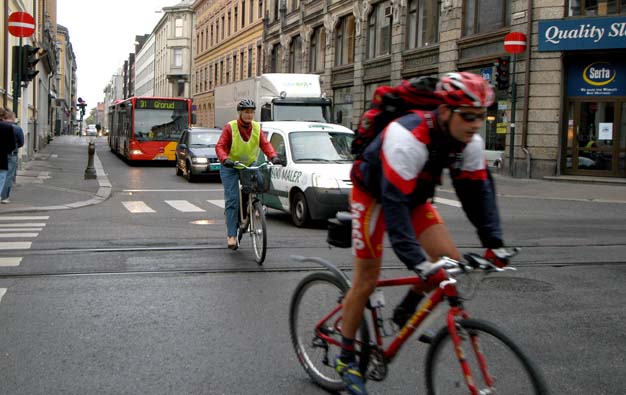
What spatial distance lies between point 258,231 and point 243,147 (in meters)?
1.04

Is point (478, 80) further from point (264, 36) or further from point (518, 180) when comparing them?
point (264, 36)

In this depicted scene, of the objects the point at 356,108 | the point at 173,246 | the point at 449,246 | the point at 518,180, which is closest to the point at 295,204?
the point at 173,246

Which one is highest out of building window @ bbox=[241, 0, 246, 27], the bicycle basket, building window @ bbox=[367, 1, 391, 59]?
building window @ bbox=[241, 0, 246, 27]

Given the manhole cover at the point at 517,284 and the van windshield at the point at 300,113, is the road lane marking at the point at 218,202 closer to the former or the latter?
the van windshield at the point at 300,113

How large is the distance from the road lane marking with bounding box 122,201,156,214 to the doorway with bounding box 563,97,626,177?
43.1ft

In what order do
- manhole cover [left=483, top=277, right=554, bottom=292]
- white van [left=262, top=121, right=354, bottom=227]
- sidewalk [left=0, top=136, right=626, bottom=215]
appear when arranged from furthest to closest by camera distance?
1. sidewalk [left=0, top=136, right=626, bottom=215]
2. white van [left=262, top=121, right=354, bottom=227]
3. manhole cover [left=483, top=277, right=554, bottom=292]

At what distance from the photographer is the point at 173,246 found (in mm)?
9516

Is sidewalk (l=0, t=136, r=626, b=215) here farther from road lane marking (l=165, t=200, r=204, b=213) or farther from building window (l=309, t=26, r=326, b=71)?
building window (l=309, t=26, r=326, b=71)

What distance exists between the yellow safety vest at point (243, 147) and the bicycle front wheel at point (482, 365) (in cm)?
565

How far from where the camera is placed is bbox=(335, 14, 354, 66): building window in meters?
36.1

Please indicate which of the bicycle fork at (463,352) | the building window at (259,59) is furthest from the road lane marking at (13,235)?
the building window at (259,59)

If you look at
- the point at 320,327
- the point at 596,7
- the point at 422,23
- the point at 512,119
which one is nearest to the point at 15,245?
the point at 320,327

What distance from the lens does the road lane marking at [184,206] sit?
14219 millimetres

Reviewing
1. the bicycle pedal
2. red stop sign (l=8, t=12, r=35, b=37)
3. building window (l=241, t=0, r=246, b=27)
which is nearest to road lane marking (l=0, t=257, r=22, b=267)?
the bicycle pedal
